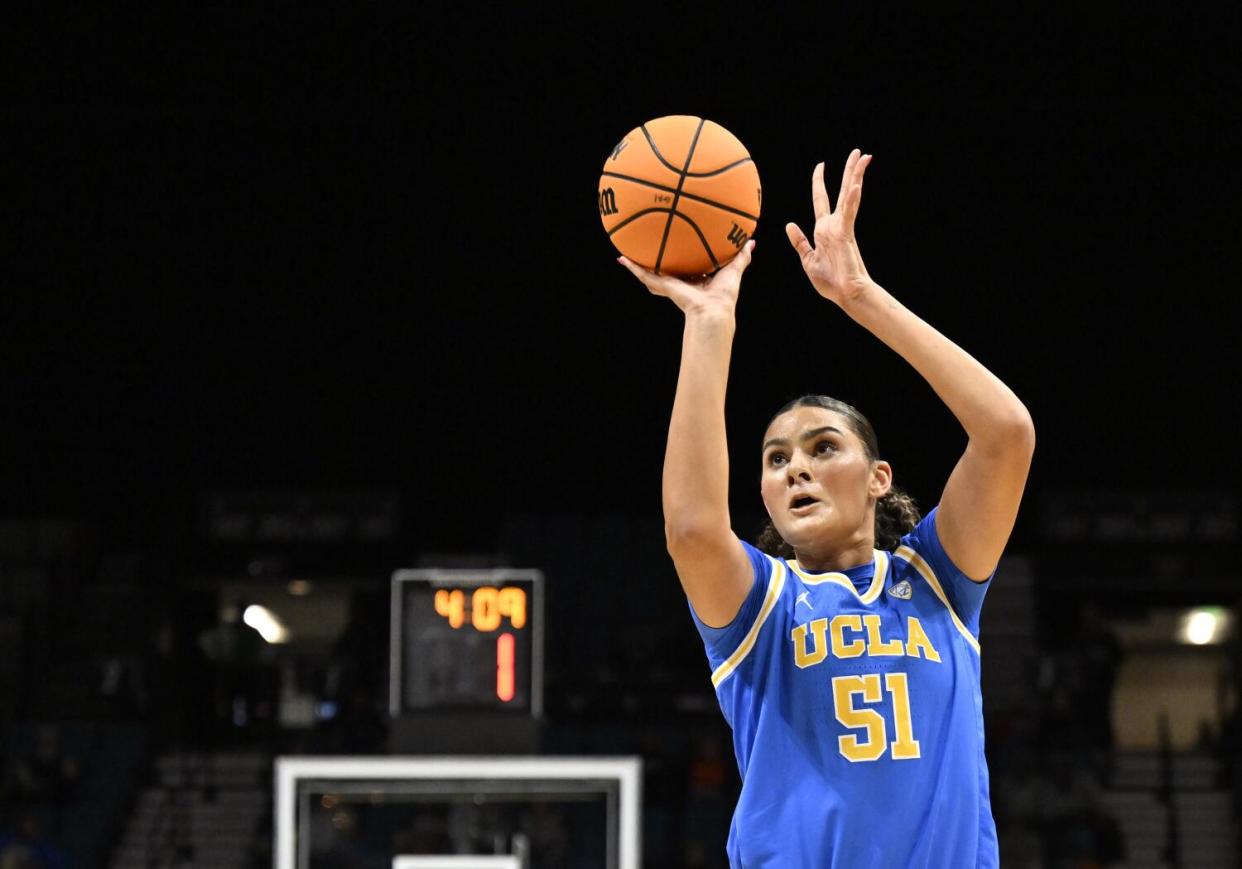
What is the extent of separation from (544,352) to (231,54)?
6068 mm

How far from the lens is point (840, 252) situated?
2.83m

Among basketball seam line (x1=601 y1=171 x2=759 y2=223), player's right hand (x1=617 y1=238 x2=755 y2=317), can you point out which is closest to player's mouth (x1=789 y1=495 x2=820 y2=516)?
player's right hand (x1=617 y1=238 x2=755 y2=317)

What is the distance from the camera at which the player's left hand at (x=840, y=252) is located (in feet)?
9.23

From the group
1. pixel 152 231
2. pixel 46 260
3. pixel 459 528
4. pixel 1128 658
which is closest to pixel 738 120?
pixel 152 231

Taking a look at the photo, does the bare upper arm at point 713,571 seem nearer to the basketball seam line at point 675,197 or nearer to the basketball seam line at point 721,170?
the basketball seam line at point 675,197

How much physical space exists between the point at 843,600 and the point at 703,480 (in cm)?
34

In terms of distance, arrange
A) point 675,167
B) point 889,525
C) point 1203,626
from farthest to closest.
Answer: point 1203,626, point 889,525, point 675,167

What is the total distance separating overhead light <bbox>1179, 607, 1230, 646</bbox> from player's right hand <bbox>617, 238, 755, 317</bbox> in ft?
64.5

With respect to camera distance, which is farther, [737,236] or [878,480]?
[737,236]

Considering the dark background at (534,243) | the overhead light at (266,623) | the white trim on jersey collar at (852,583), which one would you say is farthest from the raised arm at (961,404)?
the overhead light at (266,623)

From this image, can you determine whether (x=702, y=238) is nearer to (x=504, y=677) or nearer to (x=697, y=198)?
(x=697, y=198)

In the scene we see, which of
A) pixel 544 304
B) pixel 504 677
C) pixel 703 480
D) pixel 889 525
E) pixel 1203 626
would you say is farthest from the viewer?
pixel 1203 626

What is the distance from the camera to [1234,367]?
16.8 metres

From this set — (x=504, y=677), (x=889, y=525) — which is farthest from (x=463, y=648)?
(x=889, y=525)
